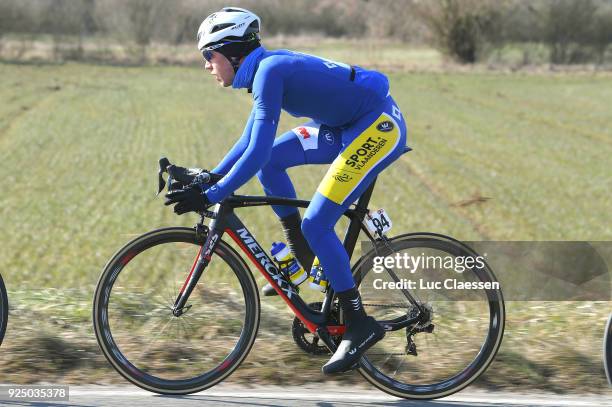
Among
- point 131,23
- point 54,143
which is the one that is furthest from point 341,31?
point 54,143

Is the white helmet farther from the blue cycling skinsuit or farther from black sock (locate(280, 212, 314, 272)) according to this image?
black sock (locate(280, 212, 314, 272))

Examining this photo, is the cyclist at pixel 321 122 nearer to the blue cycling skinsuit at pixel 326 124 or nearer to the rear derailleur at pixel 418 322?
the blue cycling skinsuit at pixel 326 124

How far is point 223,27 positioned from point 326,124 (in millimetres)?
777

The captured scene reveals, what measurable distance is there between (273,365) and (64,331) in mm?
1275

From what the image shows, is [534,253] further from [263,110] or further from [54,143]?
[54,143]

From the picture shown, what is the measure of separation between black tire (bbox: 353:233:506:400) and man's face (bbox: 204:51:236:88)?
3.90 feet

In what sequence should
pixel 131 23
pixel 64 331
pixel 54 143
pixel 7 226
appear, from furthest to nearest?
1. pixel 131 23
2. pixel 54 143
3. pixel 7 226
4. pixel 64 331

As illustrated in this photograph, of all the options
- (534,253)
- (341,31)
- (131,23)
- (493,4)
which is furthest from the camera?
(341,31)

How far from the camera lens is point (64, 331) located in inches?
209

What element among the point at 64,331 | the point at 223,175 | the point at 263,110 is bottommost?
the point at 64,331

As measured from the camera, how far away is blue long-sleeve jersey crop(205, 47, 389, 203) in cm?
446

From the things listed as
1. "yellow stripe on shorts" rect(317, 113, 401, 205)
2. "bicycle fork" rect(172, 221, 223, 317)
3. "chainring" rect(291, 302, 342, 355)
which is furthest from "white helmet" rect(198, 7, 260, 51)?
"chainring" rect(291, 302, 342, 355)

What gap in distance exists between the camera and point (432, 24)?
78.9 meters

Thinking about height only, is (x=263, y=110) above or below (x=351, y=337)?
above
